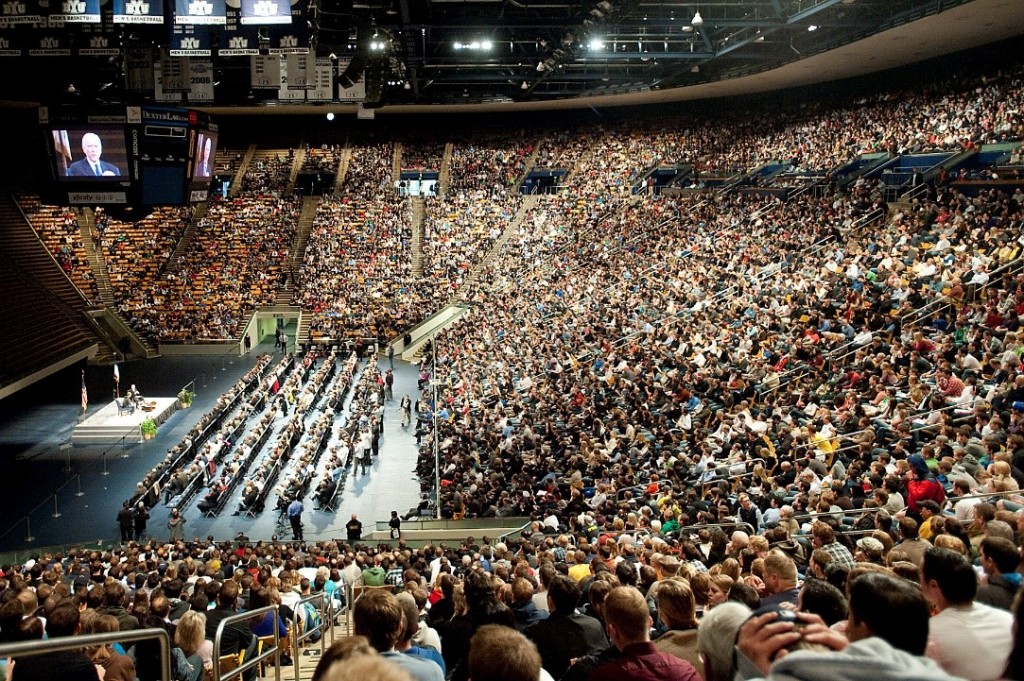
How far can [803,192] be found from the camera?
24.6 meters

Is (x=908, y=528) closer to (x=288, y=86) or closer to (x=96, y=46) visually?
(x=288, y=86)

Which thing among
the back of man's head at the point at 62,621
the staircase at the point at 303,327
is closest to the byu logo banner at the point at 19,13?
the back of man's head at the point at 62,621

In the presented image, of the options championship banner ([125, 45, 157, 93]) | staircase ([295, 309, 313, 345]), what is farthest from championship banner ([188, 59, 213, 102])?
staircase ([295, 309, 313, 345])

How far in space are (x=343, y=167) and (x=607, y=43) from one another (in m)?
22.0

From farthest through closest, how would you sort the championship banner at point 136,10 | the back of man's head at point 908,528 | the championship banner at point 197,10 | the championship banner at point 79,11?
the championship banner at point 136,10, the championship banner at point 197,10, the championship banner at point 79,11, the back of man's head at point 908,528

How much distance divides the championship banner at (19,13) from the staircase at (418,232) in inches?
886

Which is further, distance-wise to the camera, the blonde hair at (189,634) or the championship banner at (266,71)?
the championship banner at (266,71)

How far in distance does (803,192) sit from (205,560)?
20.6m

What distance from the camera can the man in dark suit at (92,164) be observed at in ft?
59.5

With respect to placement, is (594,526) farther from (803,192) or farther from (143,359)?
(143,359)

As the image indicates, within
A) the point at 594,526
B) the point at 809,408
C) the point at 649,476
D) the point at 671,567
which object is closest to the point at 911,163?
the point at 809,408

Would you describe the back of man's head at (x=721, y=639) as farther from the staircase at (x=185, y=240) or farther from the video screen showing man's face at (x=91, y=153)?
the staircase at (x=185, y=240)

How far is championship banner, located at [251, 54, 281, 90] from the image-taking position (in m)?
17.6

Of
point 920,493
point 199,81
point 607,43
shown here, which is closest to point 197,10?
point 199,81
